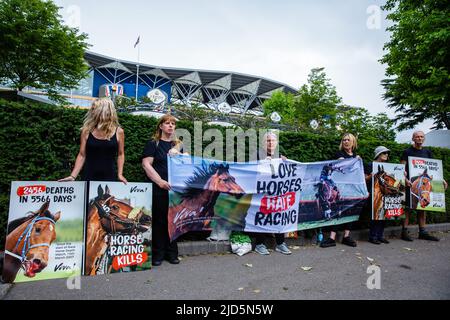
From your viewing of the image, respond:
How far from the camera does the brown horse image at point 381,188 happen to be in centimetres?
536

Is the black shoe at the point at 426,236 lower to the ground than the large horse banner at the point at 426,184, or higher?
lower

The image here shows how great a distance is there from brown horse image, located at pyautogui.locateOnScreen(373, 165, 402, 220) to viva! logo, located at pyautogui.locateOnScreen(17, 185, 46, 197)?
541 centimetres

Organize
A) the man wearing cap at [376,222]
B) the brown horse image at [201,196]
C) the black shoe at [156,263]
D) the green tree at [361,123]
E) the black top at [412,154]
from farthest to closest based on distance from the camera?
the green tree at [361,123] < the black top at [412,154] < the man wearing cap at [376,222] < the brown horse image at [201,196] < the black shoe at [156,263]

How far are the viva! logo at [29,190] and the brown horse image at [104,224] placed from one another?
0.56 meters

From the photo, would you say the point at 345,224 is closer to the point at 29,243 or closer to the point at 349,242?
the point at 349,242

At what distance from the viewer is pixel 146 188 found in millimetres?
3818

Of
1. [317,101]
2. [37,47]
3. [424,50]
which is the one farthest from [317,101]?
[37,47]

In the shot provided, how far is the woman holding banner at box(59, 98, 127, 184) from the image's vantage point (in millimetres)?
3502

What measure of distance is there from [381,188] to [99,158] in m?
5.04

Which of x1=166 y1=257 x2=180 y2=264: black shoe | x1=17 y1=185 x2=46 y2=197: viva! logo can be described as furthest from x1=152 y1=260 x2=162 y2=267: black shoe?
x1=17 y1=185 x2=46 y2=197: viva! logo

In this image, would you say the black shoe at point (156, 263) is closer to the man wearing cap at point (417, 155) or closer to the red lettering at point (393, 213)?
the red lettering at point (393, 213)

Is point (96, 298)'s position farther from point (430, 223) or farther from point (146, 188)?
point (430, 223)

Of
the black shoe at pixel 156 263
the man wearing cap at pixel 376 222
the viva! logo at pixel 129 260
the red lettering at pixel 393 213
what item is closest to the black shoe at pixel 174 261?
the black shoe at pixel 156 263
